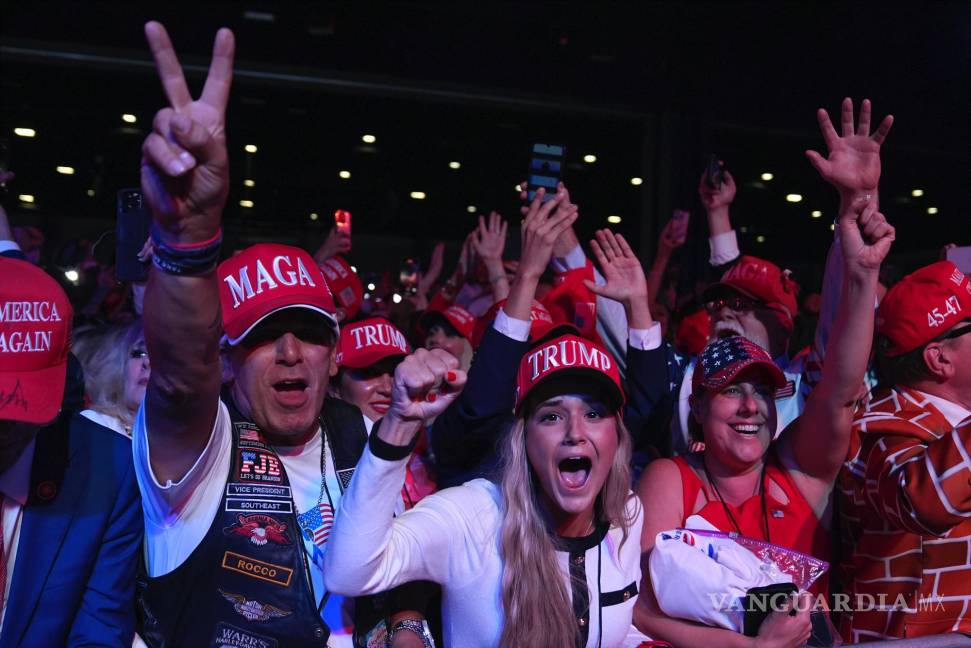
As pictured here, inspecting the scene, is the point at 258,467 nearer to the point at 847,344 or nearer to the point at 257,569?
the point at 257,569

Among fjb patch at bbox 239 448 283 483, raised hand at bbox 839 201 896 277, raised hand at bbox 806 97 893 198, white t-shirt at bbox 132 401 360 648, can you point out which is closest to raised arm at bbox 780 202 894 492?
raised hand at bbox 839 201 896 277

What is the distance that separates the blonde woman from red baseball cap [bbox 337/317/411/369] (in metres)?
1.20

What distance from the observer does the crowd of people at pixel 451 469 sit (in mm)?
1677

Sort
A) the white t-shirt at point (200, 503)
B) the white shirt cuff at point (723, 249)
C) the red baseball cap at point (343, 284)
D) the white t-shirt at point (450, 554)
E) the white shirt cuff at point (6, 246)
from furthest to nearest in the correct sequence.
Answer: the red baseball cap at point (343, 284), the white shirt cuff at point (723, 249), the white shirt cuff at point (6, 246), the white t-shirt at point (450, 554), the white t-shirt at point (200, 503)

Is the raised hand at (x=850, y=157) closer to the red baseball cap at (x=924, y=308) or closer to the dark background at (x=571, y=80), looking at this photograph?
the red baseball cap at (x=924, y=308)

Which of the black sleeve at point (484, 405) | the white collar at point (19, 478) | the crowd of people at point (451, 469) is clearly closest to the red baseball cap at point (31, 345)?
the crowd of people at point (451, 469)

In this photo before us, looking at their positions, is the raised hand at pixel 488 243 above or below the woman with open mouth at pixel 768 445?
above

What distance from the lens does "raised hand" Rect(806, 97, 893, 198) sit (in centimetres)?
258

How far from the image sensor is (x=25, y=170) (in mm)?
10289

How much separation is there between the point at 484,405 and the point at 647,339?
699 mm

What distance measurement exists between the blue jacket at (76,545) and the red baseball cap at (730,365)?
1.65m

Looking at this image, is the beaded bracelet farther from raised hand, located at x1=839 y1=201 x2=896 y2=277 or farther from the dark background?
the dark background

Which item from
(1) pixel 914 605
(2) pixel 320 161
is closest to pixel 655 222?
(2) pixel 320 161

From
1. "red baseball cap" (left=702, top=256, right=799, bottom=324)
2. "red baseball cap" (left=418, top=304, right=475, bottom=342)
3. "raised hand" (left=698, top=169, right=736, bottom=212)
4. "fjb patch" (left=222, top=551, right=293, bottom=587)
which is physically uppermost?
"raised hand" (left=698, top=169, right=736, bottom=212)
